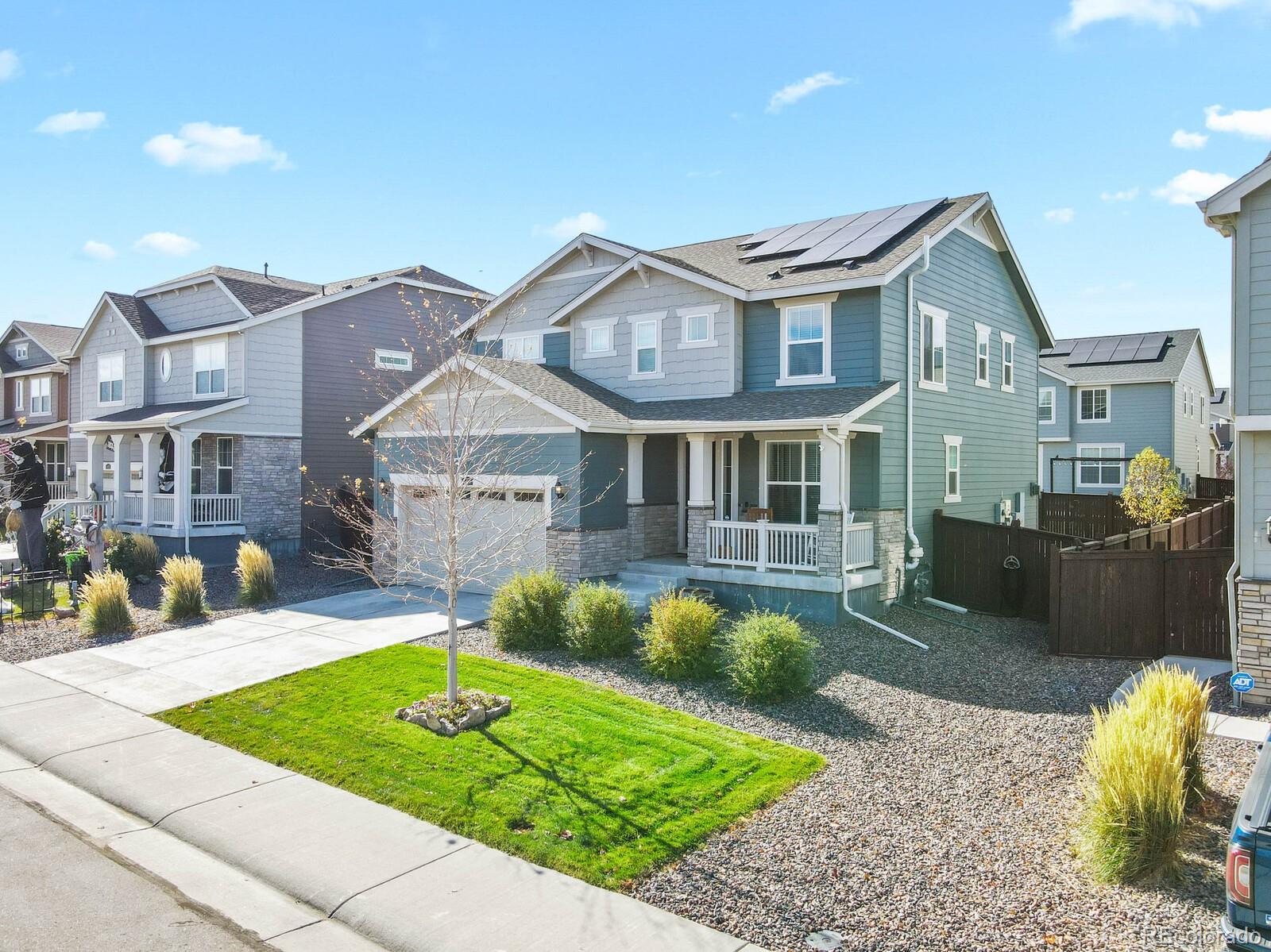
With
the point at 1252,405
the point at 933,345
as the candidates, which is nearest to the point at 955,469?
the point at 933,345

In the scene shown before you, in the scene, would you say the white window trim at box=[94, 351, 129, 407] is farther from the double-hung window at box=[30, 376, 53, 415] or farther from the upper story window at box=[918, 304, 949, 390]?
the upper story window at box=[918, 304, 949, 390]

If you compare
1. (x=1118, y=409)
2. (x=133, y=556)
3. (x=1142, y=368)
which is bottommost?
(x=133, y=556)

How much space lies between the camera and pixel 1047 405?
3681 centimetres

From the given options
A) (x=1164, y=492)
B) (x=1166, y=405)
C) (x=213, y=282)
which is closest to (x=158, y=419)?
(x=213, y=282)

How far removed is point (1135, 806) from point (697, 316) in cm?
1312

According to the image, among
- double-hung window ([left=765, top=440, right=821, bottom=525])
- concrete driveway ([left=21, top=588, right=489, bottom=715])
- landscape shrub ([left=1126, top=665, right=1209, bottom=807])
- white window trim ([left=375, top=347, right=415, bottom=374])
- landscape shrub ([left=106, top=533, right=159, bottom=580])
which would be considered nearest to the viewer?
landscape shrub ([left=1126, top=665, right=1209, bottom=807])

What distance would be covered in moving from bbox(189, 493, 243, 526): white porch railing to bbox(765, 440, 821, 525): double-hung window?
14999 mm

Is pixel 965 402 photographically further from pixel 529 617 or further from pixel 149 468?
pixel 149 468

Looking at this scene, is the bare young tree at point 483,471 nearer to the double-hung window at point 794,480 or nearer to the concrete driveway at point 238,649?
the concrete driveway at point 238,649

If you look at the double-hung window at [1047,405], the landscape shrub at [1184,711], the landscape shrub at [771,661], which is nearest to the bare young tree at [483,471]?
the landscape shrub at [771,661]

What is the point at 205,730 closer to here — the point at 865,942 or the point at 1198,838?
the point at 865,942

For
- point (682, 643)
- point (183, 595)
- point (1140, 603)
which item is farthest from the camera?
point (183, 595)

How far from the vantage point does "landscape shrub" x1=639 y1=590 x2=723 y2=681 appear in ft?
35.6

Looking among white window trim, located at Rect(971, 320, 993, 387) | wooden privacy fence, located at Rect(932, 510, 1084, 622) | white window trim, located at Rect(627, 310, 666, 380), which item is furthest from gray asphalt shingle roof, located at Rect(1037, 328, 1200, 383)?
white window trim, located at Rect(627, 310, 666, 380)
